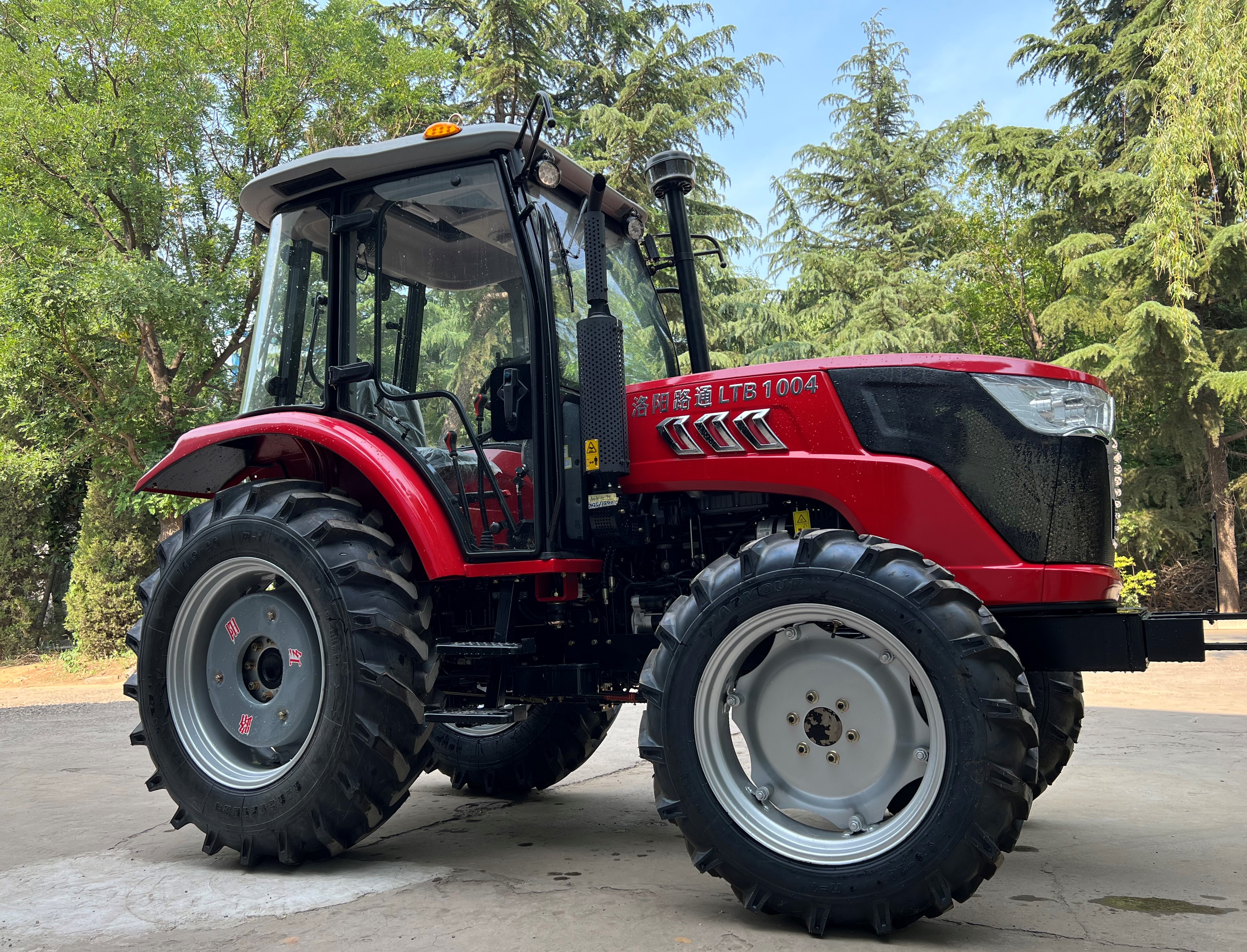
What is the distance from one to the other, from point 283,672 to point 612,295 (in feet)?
7.21

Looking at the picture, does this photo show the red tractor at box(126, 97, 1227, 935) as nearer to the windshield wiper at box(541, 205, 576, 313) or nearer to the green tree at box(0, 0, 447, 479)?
the windshield wiper at box(541, 205, 576, 313)

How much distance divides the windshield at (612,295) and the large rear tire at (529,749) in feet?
6.08

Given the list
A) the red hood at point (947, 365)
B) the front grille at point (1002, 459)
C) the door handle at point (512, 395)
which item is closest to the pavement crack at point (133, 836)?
the door handle at point (512, 395)

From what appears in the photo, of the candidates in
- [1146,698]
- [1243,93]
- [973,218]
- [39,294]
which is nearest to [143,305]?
[39,294]

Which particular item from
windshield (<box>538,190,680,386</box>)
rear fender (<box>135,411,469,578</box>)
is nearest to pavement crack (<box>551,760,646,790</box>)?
rear fender (<box>135,411,469,578</box>)

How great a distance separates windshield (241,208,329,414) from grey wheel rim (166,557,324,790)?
34.0 inches

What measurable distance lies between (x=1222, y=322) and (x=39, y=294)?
19946 mm

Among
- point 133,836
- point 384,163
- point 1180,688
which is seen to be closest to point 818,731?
point 384,163

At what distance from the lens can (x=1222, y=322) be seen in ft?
64.1

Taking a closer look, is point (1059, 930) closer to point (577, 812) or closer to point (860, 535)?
point (860, 535)

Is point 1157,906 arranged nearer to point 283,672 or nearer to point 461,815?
point 461,815

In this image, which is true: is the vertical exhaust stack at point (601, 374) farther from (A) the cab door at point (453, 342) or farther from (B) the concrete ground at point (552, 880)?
(B) the concrete ground at point (552, 880)

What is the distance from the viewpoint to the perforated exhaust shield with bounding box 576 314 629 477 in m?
3.92

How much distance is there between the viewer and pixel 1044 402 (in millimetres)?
3465
